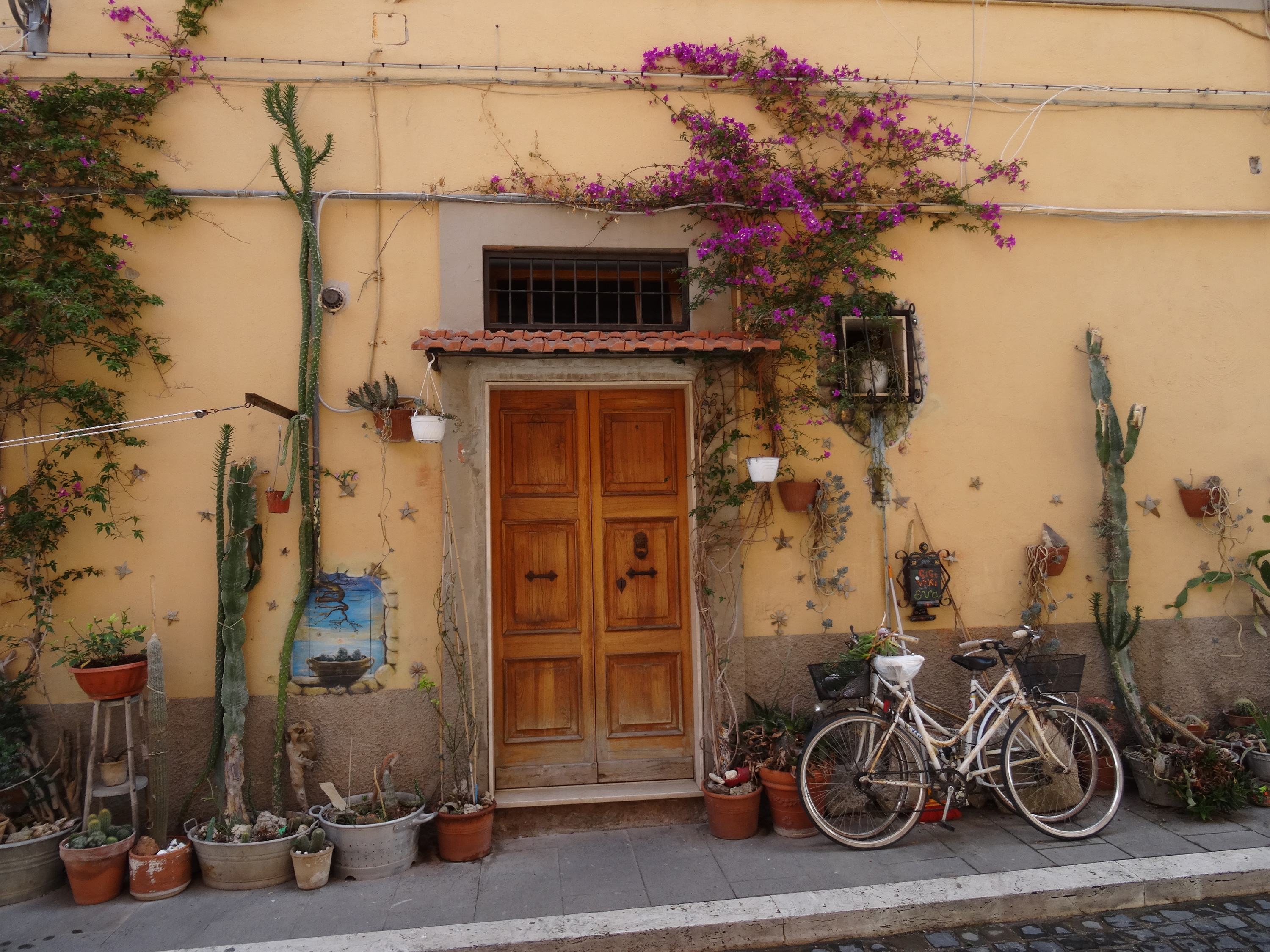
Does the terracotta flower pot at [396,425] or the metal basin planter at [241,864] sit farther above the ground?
the terracotta flower pot at [396,425]

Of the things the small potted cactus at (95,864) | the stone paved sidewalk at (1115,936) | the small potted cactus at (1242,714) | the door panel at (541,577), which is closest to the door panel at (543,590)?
the door panel at (541,577)

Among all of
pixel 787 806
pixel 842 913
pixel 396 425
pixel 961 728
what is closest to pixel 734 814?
pixel 787 806

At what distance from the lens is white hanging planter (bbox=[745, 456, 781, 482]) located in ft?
16.0

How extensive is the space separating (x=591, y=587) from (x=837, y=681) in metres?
1.75

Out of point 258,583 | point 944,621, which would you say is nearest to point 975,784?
point 944,621

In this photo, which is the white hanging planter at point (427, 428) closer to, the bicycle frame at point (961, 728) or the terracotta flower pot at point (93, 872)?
the terracotta flower pot at point (93, 872)

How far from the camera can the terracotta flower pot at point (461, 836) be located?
4.61 m

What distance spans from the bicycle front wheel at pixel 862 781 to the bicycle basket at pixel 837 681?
136 millimetres

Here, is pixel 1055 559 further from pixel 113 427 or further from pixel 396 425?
pixel 113 427

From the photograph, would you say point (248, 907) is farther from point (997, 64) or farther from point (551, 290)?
point (997, 64)

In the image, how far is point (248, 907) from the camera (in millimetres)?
4160

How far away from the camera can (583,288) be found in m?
5.37

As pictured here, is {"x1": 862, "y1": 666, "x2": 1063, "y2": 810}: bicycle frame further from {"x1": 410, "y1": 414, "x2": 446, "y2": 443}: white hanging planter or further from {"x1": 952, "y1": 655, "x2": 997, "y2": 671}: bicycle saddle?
{"x1": 410, "y1": 414, "x2": 446, "y2": 443}: white hanging planter

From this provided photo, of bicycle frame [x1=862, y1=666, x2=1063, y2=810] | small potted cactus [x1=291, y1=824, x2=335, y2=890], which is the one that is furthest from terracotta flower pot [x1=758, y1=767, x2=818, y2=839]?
small potted cactus [x1=291, y1=824, x2=335, y2=890]
